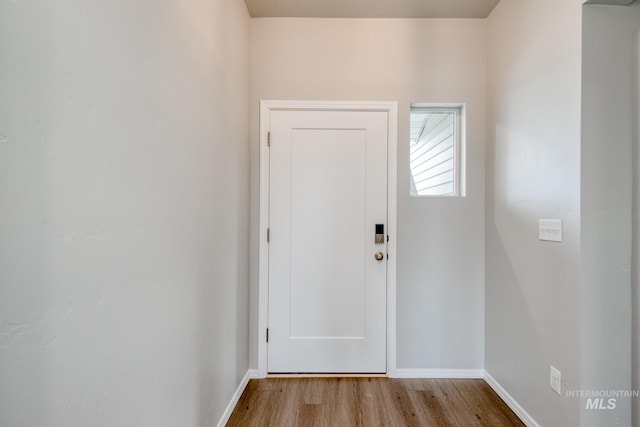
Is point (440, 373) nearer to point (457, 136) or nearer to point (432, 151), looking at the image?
point (432, 151)

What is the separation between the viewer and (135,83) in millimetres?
902

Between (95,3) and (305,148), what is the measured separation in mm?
1544

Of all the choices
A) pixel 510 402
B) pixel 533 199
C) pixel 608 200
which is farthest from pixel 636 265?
pixel 510 402

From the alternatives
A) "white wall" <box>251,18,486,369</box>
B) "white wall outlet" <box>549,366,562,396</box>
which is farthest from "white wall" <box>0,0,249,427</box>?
"white wall outlet" <box>549,366,562,396</box>

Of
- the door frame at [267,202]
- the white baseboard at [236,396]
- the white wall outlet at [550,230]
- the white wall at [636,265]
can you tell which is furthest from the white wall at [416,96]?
the white wall at [636,265]

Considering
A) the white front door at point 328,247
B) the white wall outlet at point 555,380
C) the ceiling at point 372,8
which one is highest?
the ceiling at point 372,8

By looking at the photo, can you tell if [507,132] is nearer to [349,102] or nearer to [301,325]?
[349,102]

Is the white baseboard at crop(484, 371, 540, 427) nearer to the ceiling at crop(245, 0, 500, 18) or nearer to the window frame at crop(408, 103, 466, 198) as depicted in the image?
the window frame at crop(408, 103, 466, 198)

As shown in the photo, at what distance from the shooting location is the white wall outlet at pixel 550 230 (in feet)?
4.89

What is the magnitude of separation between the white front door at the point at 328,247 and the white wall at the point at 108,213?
743 mm

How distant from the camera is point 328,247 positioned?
221cm

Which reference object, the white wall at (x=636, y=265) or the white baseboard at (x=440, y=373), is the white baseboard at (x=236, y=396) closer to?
the white baseboard at (x=440, y=373)

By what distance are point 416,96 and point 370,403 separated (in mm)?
2136

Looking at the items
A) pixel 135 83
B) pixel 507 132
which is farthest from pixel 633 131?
pixel 135 83
